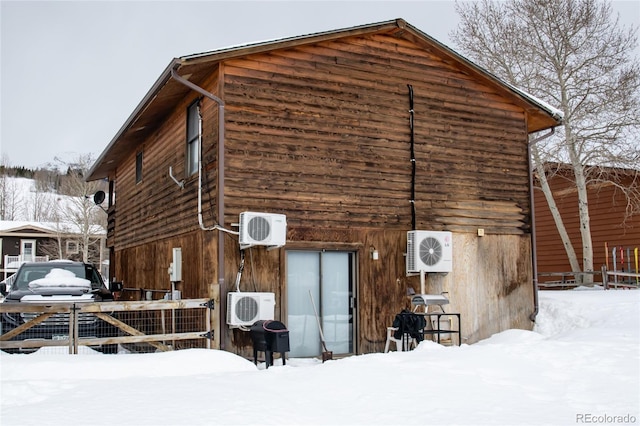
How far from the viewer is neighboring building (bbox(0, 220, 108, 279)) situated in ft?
129

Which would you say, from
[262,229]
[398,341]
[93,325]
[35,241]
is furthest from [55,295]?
[35,241]

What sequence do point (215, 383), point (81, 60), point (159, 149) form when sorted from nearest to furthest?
point (215, 383)
point (159, 149)
point (81, 60)

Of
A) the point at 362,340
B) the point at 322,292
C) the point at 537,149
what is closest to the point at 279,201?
the point at 322,292

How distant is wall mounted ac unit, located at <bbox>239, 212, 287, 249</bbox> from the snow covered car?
2.79 meters

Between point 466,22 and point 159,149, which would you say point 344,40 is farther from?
point 466,22

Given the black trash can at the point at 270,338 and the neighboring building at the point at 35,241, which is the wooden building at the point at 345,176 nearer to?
the black trash can at the point at 270,338

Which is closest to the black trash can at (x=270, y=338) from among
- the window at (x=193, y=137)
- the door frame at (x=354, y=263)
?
the door frame at (x=354, y=263)

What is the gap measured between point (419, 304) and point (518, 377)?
9.70 feet

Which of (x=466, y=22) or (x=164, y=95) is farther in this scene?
(x=466, y=22)

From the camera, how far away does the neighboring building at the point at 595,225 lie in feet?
72.4

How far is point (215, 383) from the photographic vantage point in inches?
310

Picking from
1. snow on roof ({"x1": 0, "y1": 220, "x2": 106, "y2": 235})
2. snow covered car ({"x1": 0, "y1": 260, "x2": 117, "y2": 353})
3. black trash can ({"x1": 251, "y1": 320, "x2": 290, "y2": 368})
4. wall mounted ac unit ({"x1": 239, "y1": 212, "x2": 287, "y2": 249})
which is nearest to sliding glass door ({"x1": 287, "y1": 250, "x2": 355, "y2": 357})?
wall mounted ac unit ({"x1": 239, "y1": 212, "x2": 287, "y2": 249})

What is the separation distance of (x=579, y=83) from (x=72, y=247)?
34494 mm

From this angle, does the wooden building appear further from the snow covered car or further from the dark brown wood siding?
the snow covered car
